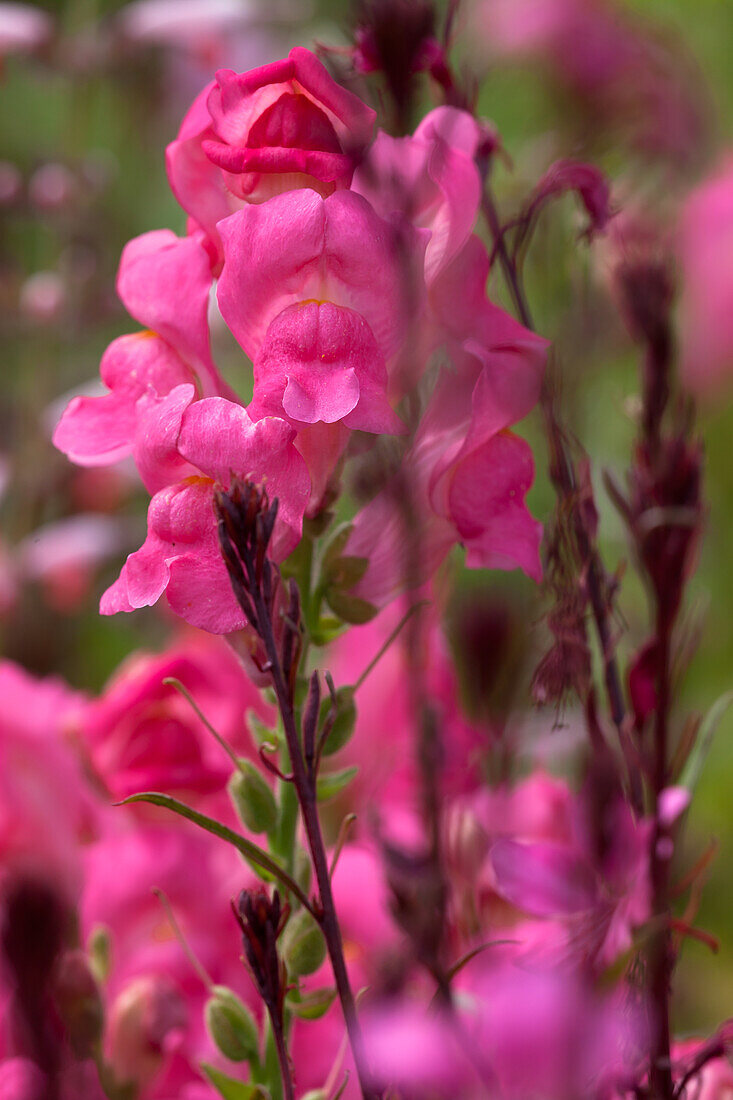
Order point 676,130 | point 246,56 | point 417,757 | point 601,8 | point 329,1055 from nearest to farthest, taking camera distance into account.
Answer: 1. point 417,757
2. point 329,1055
3. point 676,130
4. point 601,8
5. point 246,56

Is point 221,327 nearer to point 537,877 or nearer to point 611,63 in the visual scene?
point 611,63

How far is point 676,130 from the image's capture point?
54cm

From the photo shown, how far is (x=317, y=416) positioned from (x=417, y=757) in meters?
0.07

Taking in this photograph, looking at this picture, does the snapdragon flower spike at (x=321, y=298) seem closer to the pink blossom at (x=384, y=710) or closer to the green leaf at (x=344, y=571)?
the green leaf at (x=344, y=571)

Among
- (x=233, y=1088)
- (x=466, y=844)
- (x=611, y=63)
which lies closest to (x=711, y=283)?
(x=611, y=63)

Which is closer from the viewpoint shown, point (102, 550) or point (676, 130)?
point (676, 130)

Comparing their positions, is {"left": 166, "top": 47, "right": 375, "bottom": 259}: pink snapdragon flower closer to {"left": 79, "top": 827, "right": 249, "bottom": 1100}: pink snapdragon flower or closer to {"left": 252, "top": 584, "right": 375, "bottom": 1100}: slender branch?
{"left": 252, "top": 584, "right": 375, "bottom": 1100}: slender branch

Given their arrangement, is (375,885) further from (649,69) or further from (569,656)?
(649,69)

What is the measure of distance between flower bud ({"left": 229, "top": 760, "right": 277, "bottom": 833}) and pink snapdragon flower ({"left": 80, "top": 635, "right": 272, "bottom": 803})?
0.33ft

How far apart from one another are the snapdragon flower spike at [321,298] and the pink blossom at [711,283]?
0.61 m

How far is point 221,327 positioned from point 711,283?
0.39 meters

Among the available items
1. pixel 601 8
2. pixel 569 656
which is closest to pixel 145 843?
pixel 569 656

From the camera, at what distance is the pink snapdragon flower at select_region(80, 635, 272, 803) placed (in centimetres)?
39

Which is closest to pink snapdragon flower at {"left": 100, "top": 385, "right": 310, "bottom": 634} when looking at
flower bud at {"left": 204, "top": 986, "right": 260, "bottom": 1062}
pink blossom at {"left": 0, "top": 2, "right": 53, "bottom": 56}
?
flower bud at {"left": 204, "top": 986, "right": 260, "bottom": 1062}
